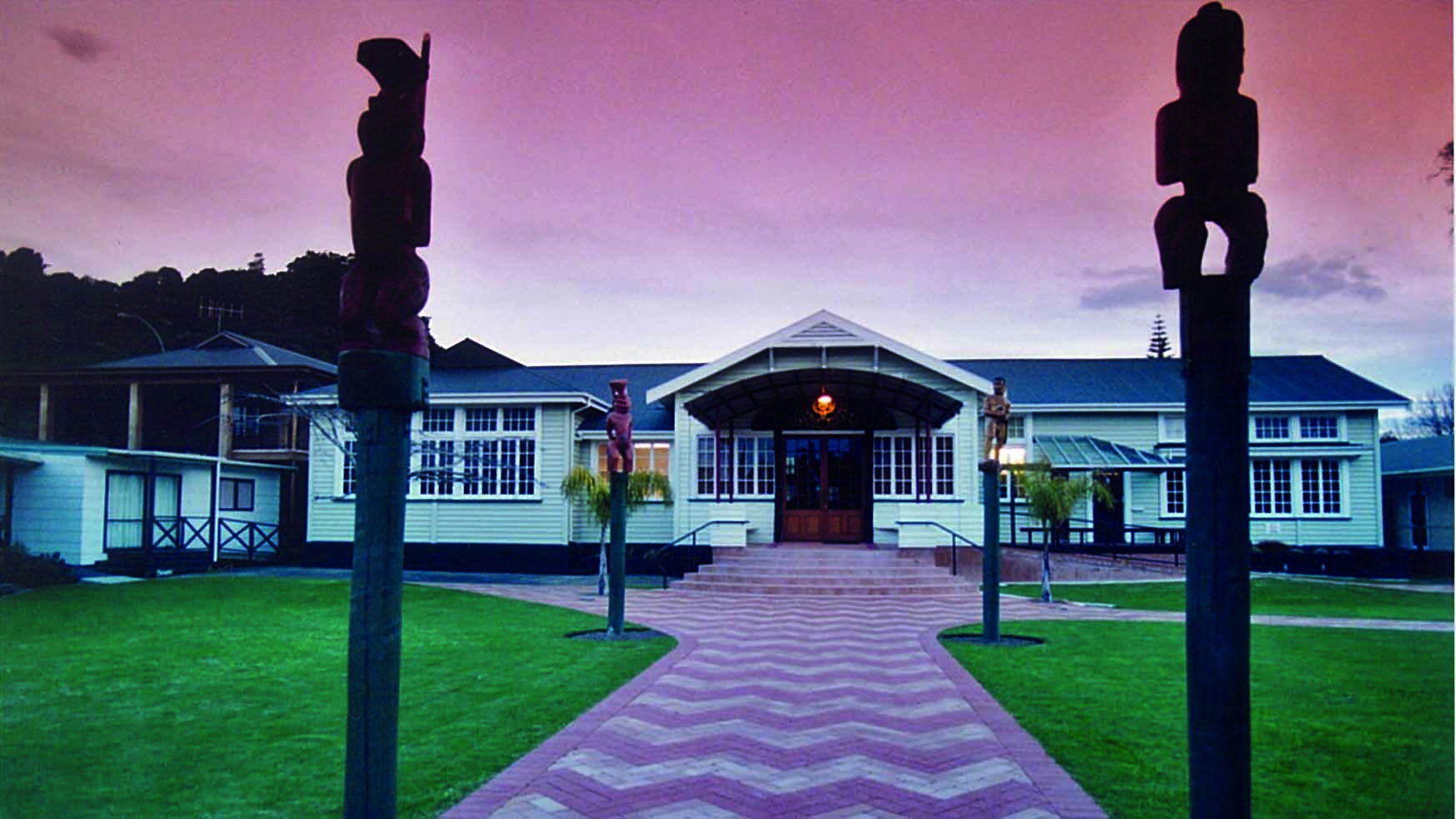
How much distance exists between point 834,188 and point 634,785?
4386mm

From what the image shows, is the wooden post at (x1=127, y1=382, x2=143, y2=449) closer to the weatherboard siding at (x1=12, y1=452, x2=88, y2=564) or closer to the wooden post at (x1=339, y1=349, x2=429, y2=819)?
the weatherboard siding at (x1=12, y1=452, x2=88, y2=564)

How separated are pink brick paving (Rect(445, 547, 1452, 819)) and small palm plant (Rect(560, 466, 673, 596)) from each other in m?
6.92

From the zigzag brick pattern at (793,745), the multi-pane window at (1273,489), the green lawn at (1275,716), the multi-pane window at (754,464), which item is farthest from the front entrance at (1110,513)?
the zigzag brick pattern at (793,745)

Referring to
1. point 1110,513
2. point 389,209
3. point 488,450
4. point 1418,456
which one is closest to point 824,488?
point 488,450

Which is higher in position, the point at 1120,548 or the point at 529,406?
the point at 529,406

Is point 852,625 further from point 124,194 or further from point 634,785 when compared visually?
point 124,194

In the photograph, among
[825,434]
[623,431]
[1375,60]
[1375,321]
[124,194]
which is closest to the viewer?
[1375,60]

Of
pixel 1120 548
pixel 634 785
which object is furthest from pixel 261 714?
pixel 1120 548

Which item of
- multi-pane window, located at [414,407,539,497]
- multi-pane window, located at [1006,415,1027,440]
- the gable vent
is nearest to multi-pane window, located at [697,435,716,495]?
the gable vent

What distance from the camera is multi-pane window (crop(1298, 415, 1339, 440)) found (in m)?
25.6

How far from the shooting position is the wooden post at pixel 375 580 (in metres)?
3.07

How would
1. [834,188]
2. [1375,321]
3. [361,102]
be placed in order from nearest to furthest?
[361,102], [1375,321], [834,188]

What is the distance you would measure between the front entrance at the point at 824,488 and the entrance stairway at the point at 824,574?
1666mm

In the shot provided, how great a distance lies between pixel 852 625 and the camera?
12.8 m
